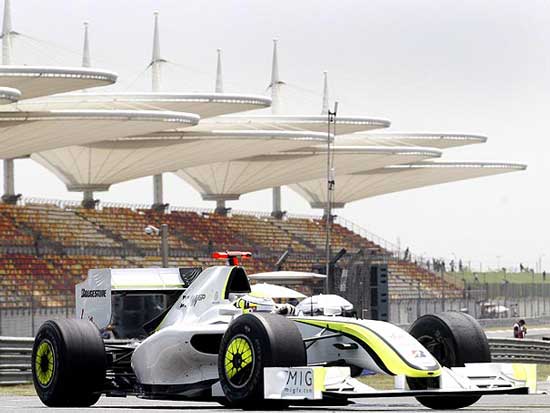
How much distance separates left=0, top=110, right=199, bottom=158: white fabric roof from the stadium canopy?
1308 inches

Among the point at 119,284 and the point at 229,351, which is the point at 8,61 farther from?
the point at 229,351

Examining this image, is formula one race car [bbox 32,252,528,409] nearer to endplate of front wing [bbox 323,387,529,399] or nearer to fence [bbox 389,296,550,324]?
endplate of front wing [bbox 323,387,529,399]

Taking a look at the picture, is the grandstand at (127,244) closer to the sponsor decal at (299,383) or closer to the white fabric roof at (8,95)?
the white fabric roof at (8,95)

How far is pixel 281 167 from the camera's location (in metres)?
86.2

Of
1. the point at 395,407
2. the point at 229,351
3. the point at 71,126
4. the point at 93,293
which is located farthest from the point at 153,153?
the point at 229,351

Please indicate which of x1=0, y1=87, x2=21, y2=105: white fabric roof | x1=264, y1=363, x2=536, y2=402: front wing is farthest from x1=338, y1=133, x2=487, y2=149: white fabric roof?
x1=264, y1=363, x2=536, y2=402: front wing

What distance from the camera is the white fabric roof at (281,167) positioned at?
8344cm

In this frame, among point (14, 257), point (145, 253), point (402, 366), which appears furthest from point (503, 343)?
point (145, 253)

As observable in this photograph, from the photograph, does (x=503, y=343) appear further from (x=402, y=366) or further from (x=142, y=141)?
(x=142, y=141)

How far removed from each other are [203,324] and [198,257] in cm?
5275

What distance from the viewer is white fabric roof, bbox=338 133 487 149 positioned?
281ft

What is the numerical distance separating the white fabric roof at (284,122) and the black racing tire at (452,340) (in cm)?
5829

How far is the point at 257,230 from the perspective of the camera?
8319 centimetres

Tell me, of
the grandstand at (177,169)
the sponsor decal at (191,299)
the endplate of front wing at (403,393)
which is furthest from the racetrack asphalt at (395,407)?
the grandstand at (177,169)
